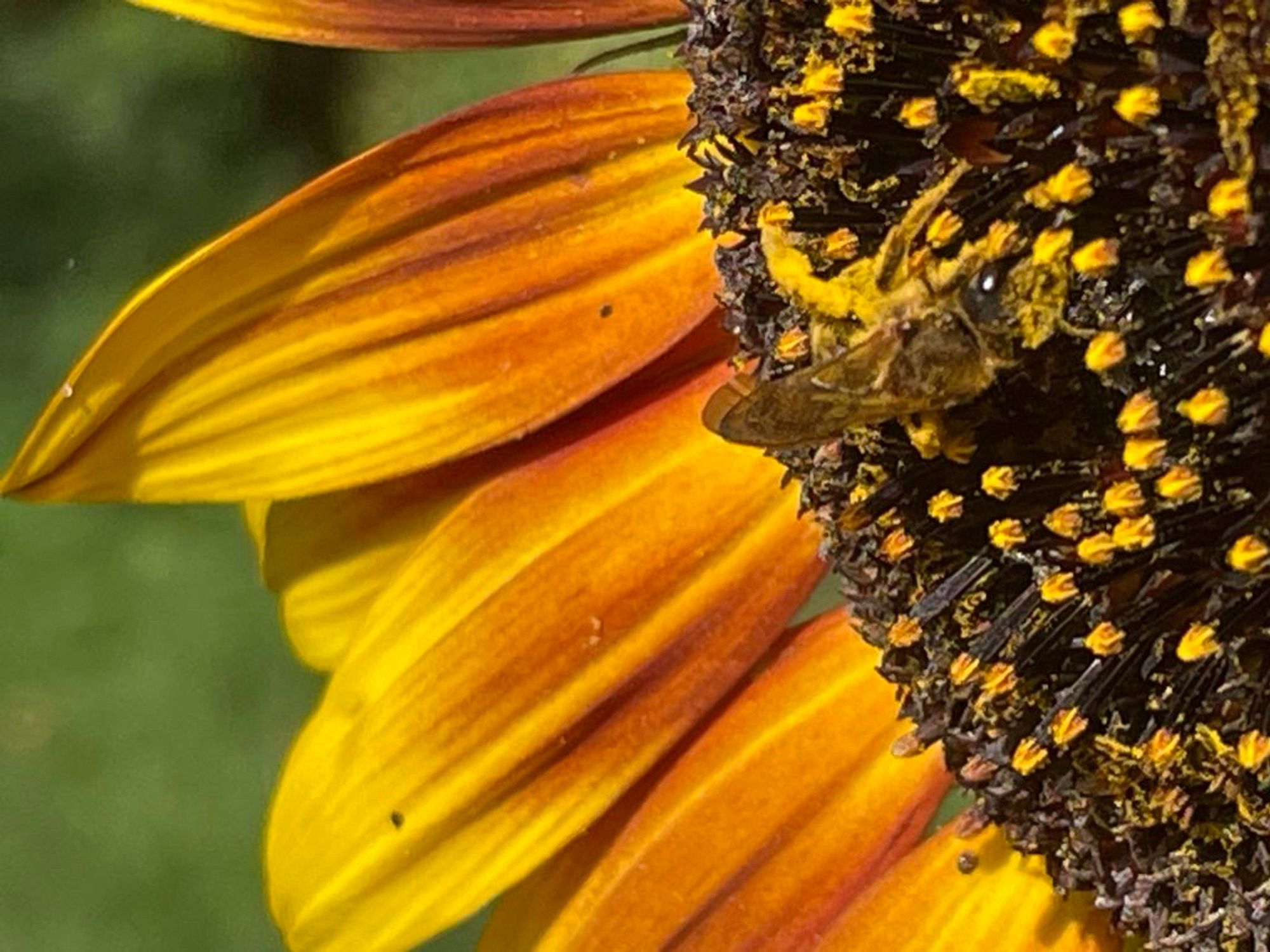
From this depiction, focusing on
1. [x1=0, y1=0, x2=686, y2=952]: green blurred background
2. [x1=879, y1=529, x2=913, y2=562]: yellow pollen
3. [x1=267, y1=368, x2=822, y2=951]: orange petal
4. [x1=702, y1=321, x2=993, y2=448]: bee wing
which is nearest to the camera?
[x1=702, y1=321, x2=993, y2=448]: bee wing

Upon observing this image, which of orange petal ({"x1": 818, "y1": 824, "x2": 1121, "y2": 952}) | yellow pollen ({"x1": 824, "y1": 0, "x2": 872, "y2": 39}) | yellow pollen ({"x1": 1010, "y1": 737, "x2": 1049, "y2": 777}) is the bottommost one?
orange petal ({"x1": 818, "y1": 824, "x2": 1121, "y2": 952})

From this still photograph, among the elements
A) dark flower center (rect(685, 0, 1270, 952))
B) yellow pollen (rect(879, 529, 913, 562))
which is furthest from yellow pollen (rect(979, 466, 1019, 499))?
yellow pollen (rect(879, 529, 913, 562))

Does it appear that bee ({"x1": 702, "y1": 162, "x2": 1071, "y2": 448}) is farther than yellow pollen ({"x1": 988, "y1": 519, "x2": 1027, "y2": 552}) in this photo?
No

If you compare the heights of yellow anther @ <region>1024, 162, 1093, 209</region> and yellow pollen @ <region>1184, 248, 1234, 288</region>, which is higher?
yellow anther @ <region>1024, 162, 1093, 209</region>

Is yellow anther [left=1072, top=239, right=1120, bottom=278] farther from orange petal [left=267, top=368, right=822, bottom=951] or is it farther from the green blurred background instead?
the green blurred background

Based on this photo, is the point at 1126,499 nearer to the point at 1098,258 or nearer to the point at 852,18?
the point at 1098,258

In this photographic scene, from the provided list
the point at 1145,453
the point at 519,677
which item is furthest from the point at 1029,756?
the point at 519,677

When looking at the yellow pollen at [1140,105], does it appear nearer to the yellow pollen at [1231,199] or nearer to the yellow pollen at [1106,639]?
the yellow pollen at [1231,199]
